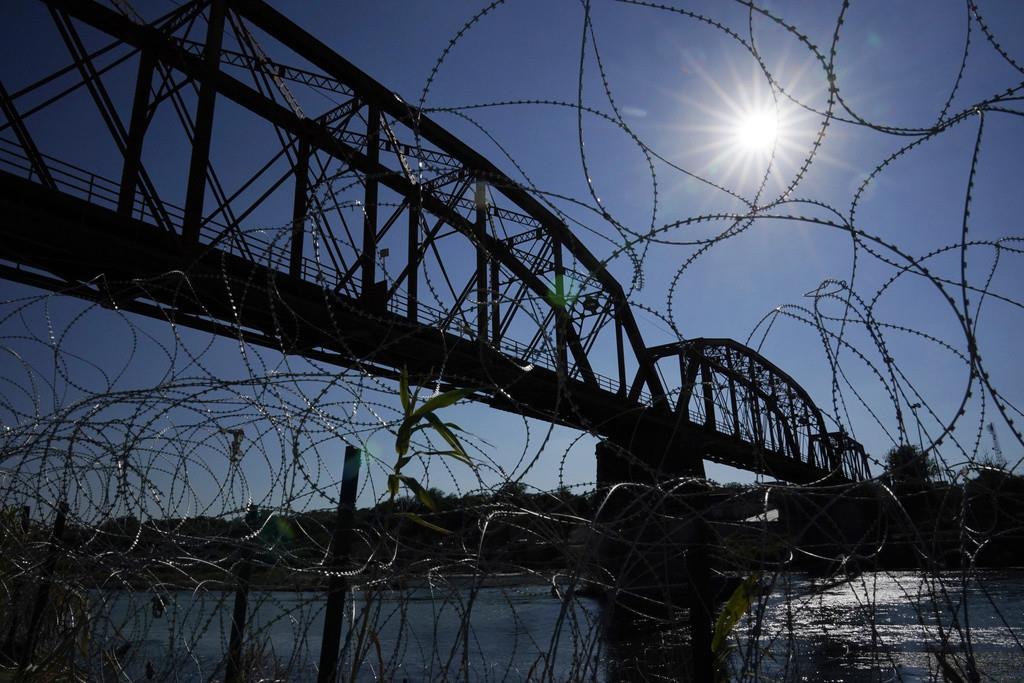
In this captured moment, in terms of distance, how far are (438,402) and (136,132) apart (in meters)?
11.4

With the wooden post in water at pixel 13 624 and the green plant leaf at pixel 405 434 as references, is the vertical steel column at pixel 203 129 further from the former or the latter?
the green plant leaf at pixel 405 434

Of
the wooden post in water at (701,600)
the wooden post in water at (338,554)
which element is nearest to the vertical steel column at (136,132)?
the wooden post in water at (338,554)

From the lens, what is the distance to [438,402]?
3305 mm

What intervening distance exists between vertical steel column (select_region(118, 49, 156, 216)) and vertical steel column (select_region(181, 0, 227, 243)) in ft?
2.96

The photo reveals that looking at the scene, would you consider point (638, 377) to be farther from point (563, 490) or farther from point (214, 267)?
point (563, 490)

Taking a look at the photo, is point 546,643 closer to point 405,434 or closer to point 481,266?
point 481,266

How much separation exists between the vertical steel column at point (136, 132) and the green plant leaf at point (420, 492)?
1040cm

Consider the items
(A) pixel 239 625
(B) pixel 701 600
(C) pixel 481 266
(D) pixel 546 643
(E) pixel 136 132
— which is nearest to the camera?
(B) pixel 701 600

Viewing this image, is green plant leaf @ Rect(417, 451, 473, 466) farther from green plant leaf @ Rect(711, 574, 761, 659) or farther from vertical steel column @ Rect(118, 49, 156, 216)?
vertical steel column @ Rect(118, 49, 156, 216)

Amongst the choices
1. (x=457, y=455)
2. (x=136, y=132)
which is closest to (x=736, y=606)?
(x=457, y=455)

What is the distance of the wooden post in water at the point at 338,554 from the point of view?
3.23m

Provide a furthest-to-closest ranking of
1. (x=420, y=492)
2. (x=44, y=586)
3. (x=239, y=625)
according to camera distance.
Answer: (x=44, y=586) < (x=239, y=625) < (x=420, y=492)

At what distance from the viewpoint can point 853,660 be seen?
42.8ft

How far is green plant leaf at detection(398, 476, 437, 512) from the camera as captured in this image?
3.09 meters
